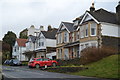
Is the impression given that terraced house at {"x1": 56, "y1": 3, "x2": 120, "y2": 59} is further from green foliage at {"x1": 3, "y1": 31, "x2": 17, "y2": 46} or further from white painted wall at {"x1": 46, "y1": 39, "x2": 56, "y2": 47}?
green foliage at {"x1": 3, "y1": 31, "x2": 17, "y2": 46}

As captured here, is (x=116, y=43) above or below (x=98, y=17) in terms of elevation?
below

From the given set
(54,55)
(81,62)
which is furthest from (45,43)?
(81,62)

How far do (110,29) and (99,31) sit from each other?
2.44 m

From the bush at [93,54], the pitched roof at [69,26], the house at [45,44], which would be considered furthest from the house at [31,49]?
the bush at [93,54]

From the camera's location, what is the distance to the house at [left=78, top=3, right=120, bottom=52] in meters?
33.8

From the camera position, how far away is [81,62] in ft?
94.5

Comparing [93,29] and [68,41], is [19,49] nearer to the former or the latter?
[68,41]

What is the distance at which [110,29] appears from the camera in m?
35.2

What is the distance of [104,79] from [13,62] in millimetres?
29593

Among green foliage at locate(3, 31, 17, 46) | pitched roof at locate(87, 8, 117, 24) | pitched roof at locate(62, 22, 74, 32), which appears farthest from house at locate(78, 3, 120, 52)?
green foliage at locate(3, 31, 17, 46)

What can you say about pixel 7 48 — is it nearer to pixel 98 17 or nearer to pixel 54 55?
pixel 54 55

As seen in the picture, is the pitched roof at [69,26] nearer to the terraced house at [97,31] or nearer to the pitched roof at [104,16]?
the terraced house at [97,31]

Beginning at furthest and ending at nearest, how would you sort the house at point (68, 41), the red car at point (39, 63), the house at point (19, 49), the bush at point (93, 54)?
1. the house at point (19, 49)
2. the house at point (68, 41)
3. the red car at point (39, 63)
4. the bush at point (93, 54)

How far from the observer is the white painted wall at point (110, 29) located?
34350 millimetres
